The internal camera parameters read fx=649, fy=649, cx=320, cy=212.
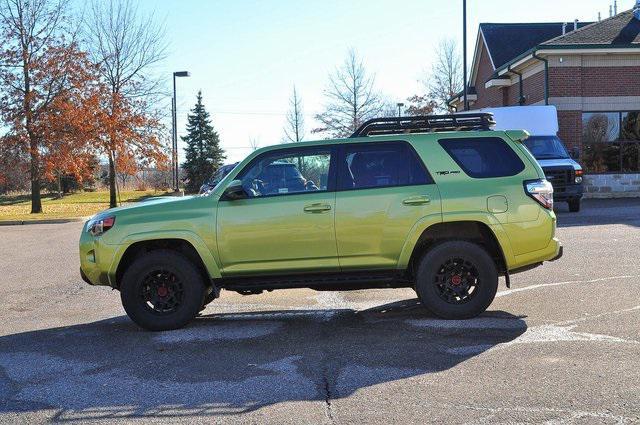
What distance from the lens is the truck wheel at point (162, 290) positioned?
21.6 feet

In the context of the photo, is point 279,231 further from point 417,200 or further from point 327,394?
point 327,394

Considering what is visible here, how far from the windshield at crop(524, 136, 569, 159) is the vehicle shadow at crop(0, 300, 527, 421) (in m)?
12.2

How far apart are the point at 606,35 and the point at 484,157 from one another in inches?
815

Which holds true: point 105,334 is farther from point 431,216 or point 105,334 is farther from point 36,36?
point 36,36

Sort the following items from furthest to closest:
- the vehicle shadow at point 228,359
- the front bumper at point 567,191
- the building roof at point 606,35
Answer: the building roof at point 606,35 < the front bumper at point 567,191 < the vehicle shadow at point 228,359

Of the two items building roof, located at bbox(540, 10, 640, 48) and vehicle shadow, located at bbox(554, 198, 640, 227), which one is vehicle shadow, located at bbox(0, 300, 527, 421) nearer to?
vehicle shadow, located at bbox(554, 198, 640, 227)

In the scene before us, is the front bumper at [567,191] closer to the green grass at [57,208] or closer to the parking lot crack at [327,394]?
the parking lot crack at [327,394]

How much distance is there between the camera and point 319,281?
6.55m

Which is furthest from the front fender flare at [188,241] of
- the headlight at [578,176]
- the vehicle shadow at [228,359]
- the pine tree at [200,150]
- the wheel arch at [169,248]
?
the pine tree at [200,150]

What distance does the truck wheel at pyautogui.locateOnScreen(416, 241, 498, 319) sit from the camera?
6465 mm

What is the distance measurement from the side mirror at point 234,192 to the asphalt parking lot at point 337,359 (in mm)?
1369

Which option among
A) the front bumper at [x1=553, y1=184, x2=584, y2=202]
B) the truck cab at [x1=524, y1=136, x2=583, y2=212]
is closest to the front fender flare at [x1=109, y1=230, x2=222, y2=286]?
the truck cab at [x1=524, y1=136, x2=583, y2=212]

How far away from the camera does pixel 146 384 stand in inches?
196

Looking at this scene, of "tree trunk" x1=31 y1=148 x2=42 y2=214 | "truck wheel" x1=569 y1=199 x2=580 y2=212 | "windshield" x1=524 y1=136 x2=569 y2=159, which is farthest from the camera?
"tree trunk" x1=31 y1=148 x2=42 y2=214
